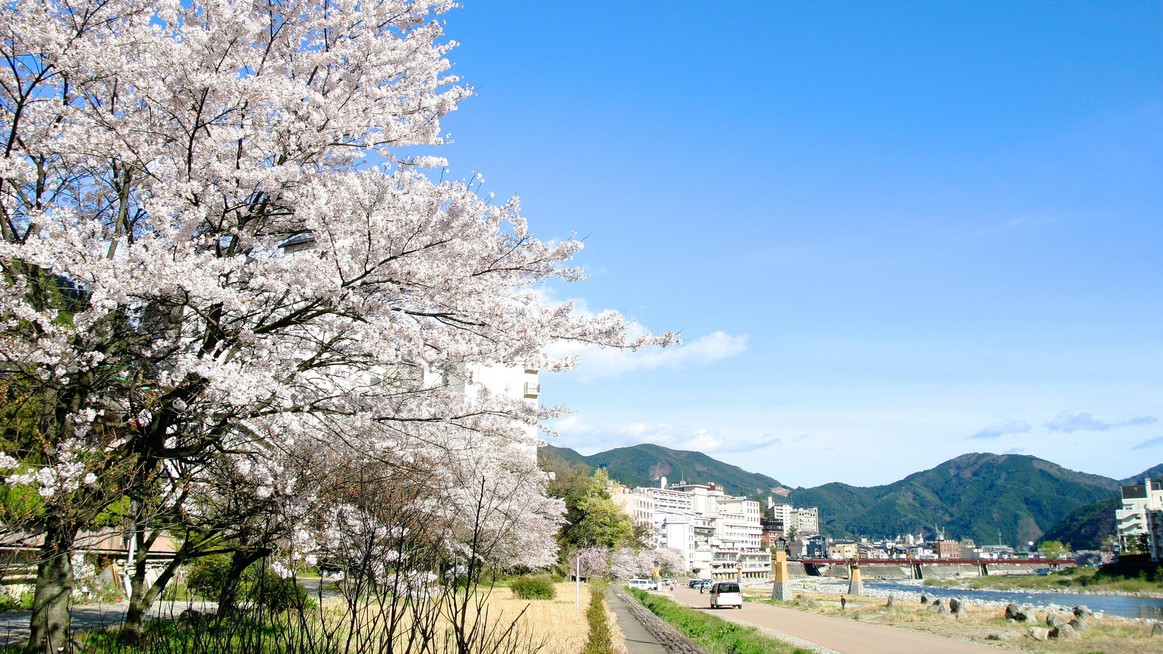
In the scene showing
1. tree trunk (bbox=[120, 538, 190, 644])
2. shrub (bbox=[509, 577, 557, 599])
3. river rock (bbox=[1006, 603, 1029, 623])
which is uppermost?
tree trunk (bbox=[120, 538, 190, 644])

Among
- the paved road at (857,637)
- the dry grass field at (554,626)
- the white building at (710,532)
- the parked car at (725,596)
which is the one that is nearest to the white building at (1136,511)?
the white building at (710,532)

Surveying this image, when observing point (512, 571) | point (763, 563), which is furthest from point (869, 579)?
point (512, 571)

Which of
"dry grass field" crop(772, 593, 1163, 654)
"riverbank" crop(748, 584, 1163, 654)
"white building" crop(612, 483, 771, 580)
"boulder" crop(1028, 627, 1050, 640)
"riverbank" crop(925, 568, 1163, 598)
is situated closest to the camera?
"dry grass field" crop(772, 593, 1163, 654)

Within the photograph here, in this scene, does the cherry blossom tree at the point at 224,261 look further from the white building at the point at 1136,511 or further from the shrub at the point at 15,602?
the white building at the point at 1136,511

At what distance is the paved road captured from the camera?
1962 cm

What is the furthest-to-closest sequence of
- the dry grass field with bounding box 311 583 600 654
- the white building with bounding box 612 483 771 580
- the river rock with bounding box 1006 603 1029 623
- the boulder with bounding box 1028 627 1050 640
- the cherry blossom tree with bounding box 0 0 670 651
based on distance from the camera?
1. the white building with bounding box 612 483 771 580
2. the river rock with bounding box 1006 603 1029 623
3. the boulder with bounding box 1028 627 1050 640
4. the dry grass field with bounding box 311 583 600 654
5. the cherry blossom tree with bounding box 0 0 670 651

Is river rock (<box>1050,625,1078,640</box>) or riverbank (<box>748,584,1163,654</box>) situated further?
river rock (<box>1050,625,1078,640</box>)

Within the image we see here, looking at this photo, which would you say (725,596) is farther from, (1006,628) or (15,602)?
(15,602)

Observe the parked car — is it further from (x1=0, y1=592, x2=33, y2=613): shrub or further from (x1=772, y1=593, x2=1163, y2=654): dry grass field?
(x1=0, y1=592, x2=33, y2=613): shrub

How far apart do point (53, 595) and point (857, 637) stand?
22299mm

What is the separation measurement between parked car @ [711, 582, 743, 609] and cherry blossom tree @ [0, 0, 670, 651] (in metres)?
30.1

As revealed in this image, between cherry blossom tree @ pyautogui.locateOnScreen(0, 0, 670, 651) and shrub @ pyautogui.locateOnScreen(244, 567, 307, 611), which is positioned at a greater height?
cherry blossom tree @ pyautogui.locateOnScreen(0, 0, 670, 651)

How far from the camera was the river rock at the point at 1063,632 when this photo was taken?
22192 millimetres

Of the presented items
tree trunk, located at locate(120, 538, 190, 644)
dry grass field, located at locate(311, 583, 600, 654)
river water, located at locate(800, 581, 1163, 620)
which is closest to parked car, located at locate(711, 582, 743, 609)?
dry grass field, located at locate(311, 583, 600, 654)
